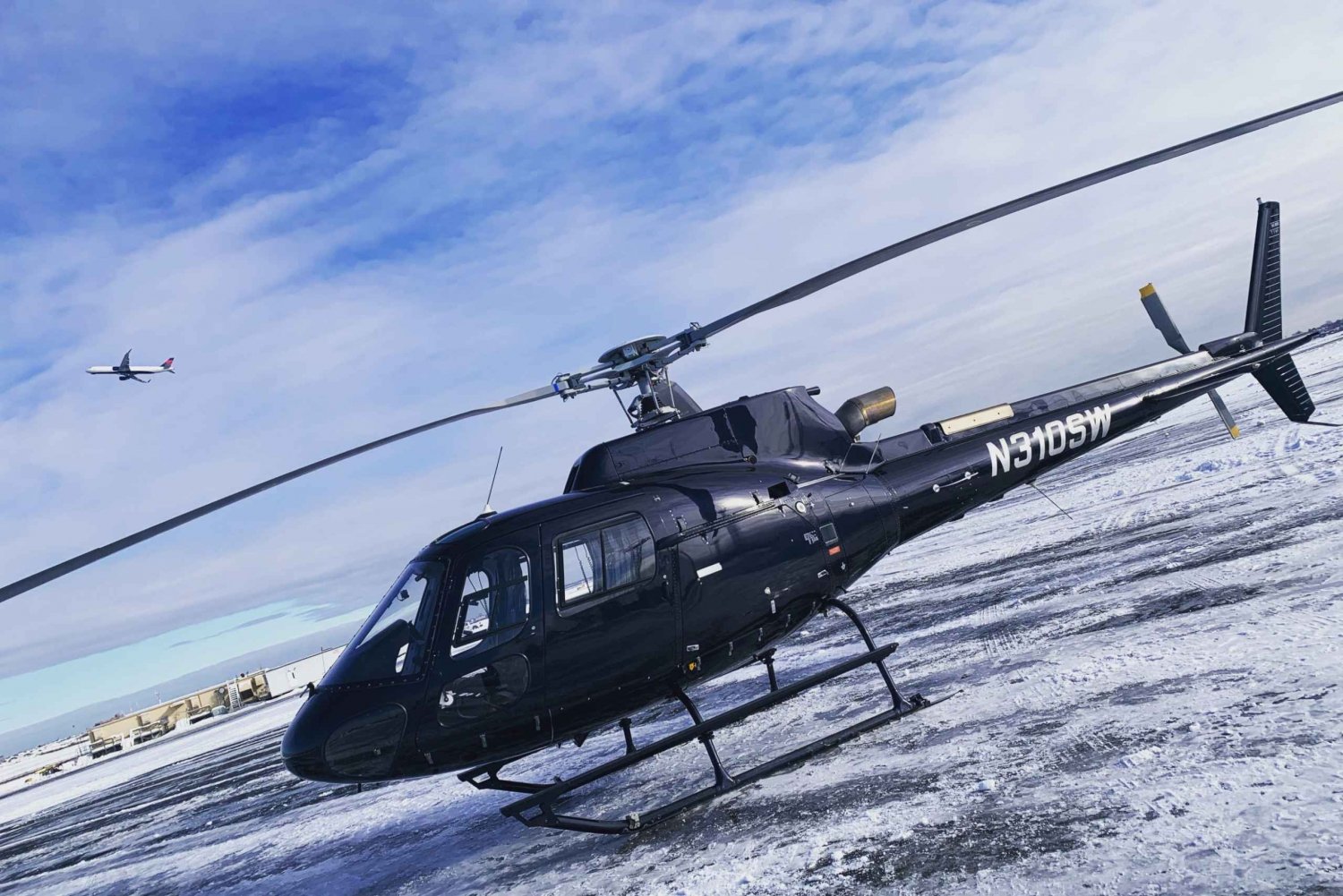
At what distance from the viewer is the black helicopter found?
640cm

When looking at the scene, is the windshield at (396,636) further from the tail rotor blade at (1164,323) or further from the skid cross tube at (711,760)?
the tail rotor blade at (1164,323)

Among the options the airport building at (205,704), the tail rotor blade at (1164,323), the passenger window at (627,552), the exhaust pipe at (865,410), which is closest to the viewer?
the passenger window at (627,552)

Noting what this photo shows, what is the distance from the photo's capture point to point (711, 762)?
7117mm

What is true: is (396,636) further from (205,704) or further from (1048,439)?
(205,704)

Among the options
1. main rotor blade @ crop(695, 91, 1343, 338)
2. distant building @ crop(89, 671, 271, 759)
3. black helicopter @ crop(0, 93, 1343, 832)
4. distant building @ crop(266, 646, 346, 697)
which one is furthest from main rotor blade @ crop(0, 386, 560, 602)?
distant building @ crop(89, 671, 271, 759)

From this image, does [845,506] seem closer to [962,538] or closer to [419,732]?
[419,732]

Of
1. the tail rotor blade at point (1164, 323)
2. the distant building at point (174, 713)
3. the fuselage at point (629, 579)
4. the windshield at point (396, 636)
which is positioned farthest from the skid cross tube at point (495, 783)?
the distant building at point (174, 713)

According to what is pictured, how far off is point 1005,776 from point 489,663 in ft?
12.0

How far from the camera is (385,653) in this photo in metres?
6.55

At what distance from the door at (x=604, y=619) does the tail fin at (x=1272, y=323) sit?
9363 mm

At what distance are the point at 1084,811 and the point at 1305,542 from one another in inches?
253

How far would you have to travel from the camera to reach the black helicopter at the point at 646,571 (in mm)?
6402

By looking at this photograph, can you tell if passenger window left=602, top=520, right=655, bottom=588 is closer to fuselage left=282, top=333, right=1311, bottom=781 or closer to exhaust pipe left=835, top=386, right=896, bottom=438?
fuselage left=282, top=333, right=1311, bottom=781

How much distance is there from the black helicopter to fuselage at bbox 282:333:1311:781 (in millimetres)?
17
